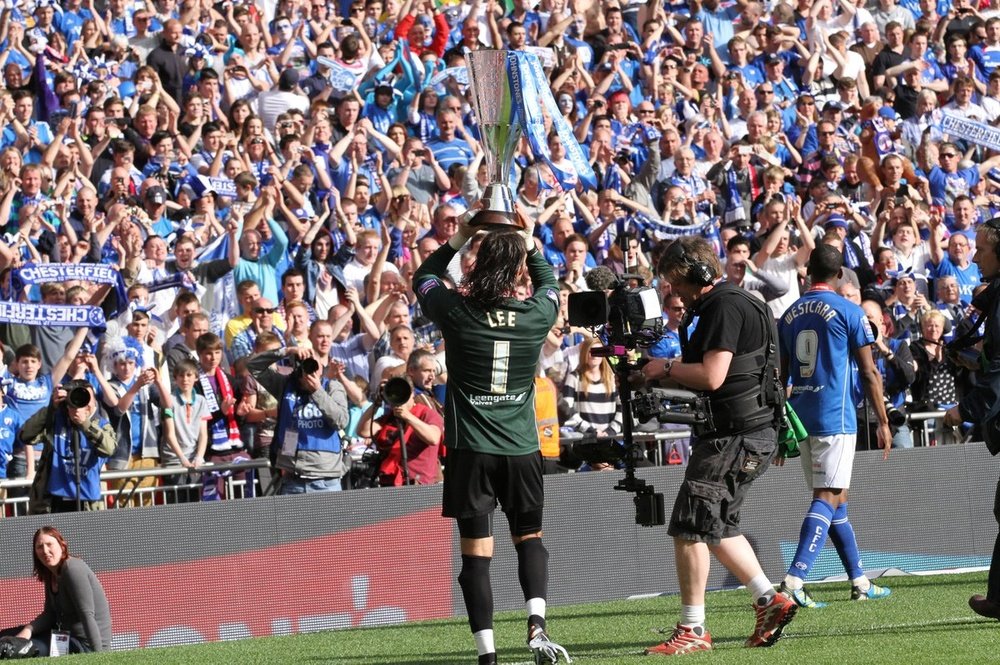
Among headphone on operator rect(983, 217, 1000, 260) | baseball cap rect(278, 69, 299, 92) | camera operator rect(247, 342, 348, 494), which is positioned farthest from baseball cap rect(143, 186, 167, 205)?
headphone on operator rect(983, 217, 1000, 260)

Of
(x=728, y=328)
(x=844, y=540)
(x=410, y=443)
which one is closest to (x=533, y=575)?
(x=728, y=328)

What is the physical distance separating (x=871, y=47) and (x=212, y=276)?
11266 millimetres

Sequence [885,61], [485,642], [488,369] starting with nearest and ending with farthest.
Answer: [485,642]
[488,369]
[885,61]

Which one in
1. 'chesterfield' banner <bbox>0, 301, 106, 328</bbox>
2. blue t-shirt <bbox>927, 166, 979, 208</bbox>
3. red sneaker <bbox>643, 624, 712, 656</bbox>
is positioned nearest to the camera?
red sneaker <bbox>643, 624, 712, 656</bbox>

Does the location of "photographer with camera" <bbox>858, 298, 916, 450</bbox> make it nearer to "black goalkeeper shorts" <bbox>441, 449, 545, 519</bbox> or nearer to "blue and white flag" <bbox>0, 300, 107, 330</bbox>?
"blue and white flag" <bbox>0, 300, 107, 330</bbox>

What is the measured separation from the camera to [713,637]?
27.9 ft

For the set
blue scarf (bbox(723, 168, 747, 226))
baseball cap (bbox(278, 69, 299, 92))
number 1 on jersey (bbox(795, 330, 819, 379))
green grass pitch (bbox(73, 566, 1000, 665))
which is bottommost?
green grass pitch (bbox(73, 566, 1000, 665))

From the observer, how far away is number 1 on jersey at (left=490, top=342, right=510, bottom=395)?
7277 mm

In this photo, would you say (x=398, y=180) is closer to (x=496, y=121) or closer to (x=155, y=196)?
(x=155, y=196)

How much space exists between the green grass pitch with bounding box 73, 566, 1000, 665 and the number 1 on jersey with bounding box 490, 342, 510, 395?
1342 mm

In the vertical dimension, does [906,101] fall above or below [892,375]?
above

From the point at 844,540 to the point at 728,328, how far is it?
281 centimetres

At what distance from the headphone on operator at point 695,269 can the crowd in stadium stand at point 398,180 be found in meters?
4.20

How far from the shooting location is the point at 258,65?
58.7ft
